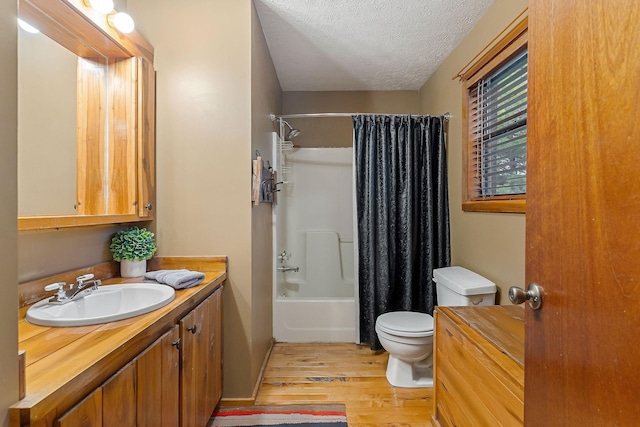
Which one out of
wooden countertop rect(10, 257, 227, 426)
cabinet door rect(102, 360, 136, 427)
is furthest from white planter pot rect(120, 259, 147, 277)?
cabinet door rect(102, 360, 136, 427)

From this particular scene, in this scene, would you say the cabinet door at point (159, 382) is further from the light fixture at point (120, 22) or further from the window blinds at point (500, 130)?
the window blinds at point (500, 130)

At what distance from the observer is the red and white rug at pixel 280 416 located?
1659mm

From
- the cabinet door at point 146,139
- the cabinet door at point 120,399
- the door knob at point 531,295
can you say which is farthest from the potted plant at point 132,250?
the door knob at point 531,295

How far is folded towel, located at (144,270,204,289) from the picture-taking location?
141 centimetres

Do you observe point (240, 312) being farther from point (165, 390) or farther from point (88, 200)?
point (88, 200)

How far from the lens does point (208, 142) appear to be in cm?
177

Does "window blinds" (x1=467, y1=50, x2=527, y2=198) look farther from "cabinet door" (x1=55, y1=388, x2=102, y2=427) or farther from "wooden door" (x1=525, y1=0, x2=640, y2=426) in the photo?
"cabinet door" (x1=55, y1=388, x2=102, y2=427)

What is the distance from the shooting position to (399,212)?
8.34 ft

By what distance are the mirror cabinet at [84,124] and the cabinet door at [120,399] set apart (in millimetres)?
634

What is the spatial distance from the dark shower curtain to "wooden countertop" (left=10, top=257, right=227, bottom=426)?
1667 millimetres

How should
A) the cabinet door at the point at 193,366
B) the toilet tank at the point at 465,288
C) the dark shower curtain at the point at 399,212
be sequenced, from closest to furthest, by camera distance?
the cabinet door at the point at 193,366 < the toilet tank at the point at 465,288 < the dark shower curtain at the point at 399,212

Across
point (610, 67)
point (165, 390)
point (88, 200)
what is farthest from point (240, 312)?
point (610, 67)

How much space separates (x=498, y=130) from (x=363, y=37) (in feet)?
3.78

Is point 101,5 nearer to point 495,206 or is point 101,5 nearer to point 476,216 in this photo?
point 495,206
